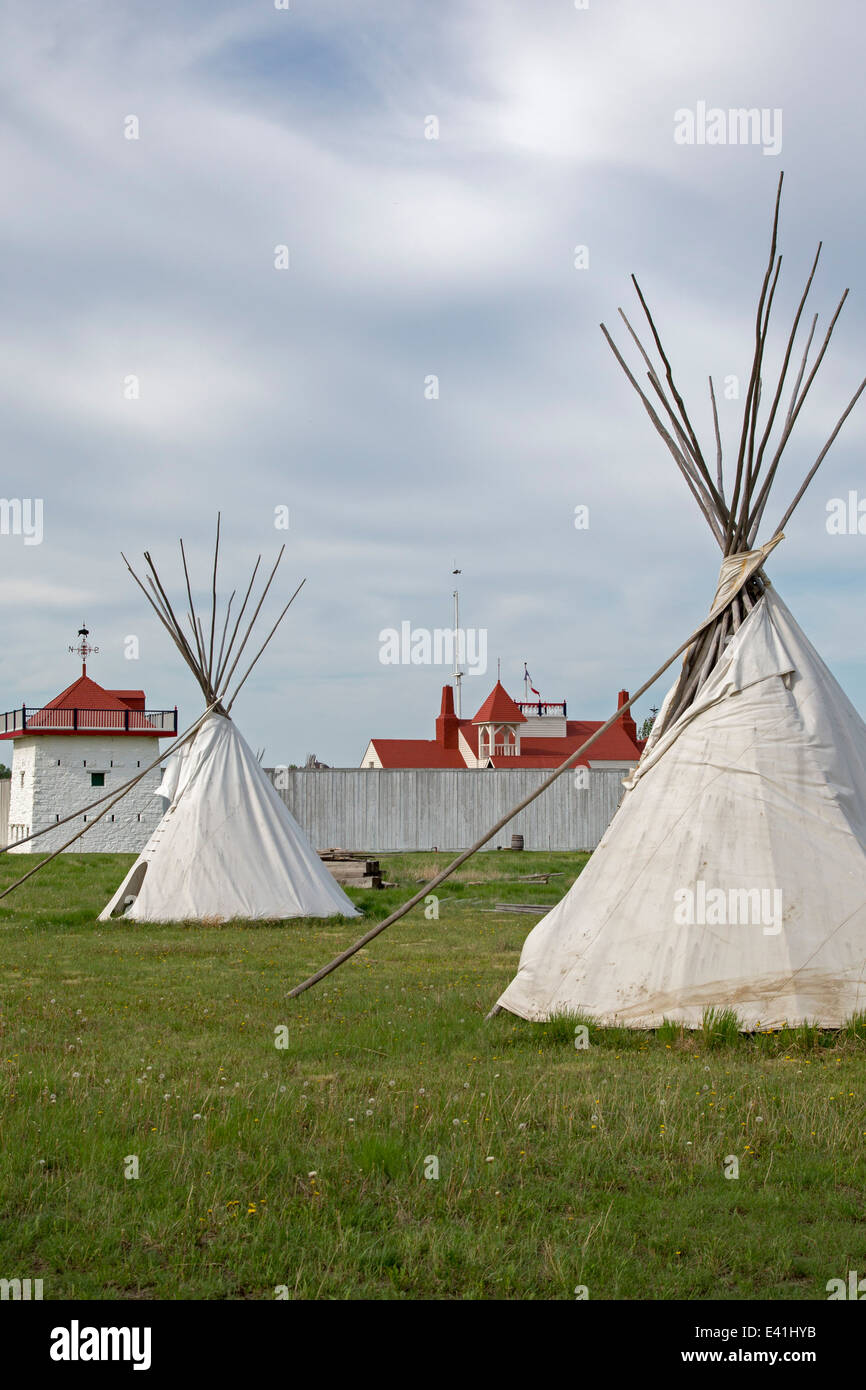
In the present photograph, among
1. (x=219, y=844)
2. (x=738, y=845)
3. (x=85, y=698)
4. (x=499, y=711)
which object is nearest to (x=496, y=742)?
(x=499, y=711)

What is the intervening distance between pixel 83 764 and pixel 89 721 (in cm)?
118

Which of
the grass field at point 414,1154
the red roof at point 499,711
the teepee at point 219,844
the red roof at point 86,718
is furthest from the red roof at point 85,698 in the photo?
the grass field at point 414,1154

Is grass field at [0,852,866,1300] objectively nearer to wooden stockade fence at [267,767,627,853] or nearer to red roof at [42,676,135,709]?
wooden stockade fence at [267,767,627,853]

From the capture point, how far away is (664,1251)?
11.7 feet

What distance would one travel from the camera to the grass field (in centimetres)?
344

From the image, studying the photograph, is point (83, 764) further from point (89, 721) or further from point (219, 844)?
point (219, 844)

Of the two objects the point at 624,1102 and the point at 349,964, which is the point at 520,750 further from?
the point at 624,1102

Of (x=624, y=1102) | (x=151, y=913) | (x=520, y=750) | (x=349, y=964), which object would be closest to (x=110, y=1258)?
(x=624, y=1102)

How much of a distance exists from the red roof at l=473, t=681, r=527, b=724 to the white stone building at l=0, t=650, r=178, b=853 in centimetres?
1396

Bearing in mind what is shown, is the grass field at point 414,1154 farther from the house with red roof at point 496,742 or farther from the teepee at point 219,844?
the house with red roof at point 496,742

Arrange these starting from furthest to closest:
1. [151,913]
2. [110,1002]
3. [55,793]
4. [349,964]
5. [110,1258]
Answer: [55,793] < [151,913] < [349,964] < [110,1002] < [110,1258]

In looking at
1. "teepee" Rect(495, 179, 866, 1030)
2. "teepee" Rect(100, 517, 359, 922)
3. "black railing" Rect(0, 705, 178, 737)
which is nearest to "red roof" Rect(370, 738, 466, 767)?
"black railing" Rect(0, 705, 178, 737)

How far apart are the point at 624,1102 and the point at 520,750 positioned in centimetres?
3787

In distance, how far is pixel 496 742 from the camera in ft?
140
